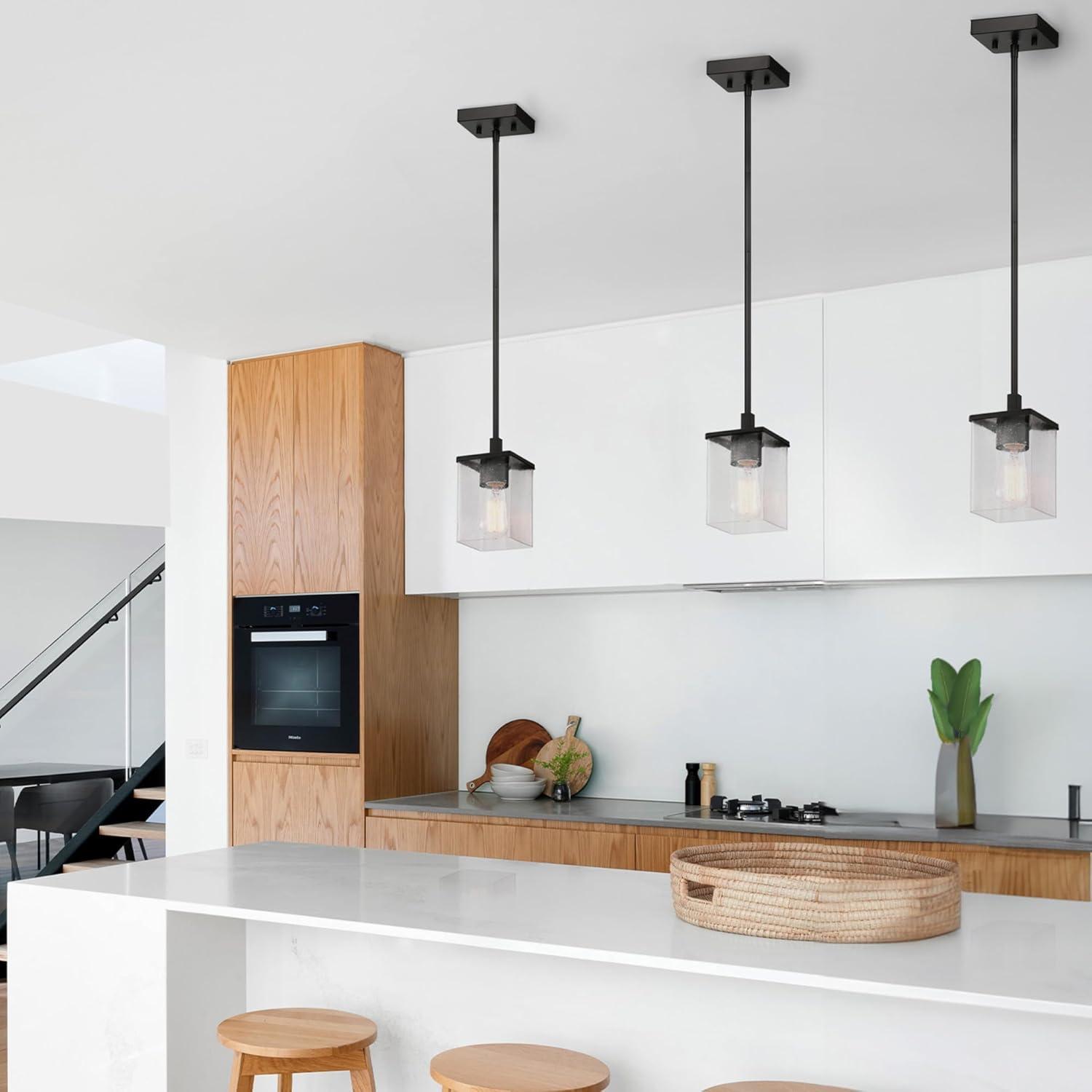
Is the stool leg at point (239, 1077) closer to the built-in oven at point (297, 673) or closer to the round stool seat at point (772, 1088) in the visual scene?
the round stool seat at point (772, 1088)

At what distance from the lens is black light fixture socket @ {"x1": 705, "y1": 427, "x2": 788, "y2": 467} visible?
7.80ft

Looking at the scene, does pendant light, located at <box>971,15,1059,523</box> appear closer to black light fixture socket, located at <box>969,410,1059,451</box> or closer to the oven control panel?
black light fixture socket, located at <box>969,410,1059,451</box>

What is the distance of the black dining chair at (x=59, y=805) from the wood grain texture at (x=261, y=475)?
184 cm

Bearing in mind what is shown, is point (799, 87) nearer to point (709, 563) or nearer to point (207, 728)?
point (709, 563)

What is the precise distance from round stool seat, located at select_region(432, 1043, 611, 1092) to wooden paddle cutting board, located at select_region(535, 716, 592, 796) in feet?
7.52

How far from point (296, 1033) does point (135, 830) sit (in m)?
3.41

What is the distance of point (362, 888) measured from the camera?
2.68 meters

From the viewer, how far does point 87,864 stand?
5680 mm

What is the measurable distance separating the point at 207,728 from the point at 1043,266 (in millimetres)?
3455

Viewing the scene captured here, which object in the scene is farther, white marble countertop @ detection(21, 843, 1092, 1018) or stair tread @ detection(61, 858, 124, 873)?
stair tread @ detection(61, 858, 124, 873)

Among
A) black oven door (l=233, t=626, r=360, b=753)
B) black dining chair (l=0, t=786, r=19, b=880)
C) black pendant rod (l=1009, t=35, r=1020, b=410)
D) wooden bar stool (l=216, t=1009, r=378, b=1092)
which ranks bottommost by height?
black dining chair (l=0, t=786, r=19, b=880)

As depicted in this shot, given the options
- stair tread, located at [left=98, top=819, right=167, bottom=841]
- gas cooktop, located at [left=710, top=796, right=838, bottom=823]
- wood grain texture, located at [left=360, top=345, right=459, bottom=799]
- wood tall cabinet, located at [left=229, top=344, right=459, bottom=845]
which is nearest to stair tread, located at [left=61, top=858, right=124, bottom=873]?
stair tread, located at [left=98, top=819, right=167, bottom=841]

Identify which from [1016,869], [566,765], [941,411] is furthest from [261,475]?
[1016,869]

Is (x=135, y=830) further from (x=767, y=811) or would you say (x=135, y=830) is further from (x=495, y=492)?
(x=495, y=492)
